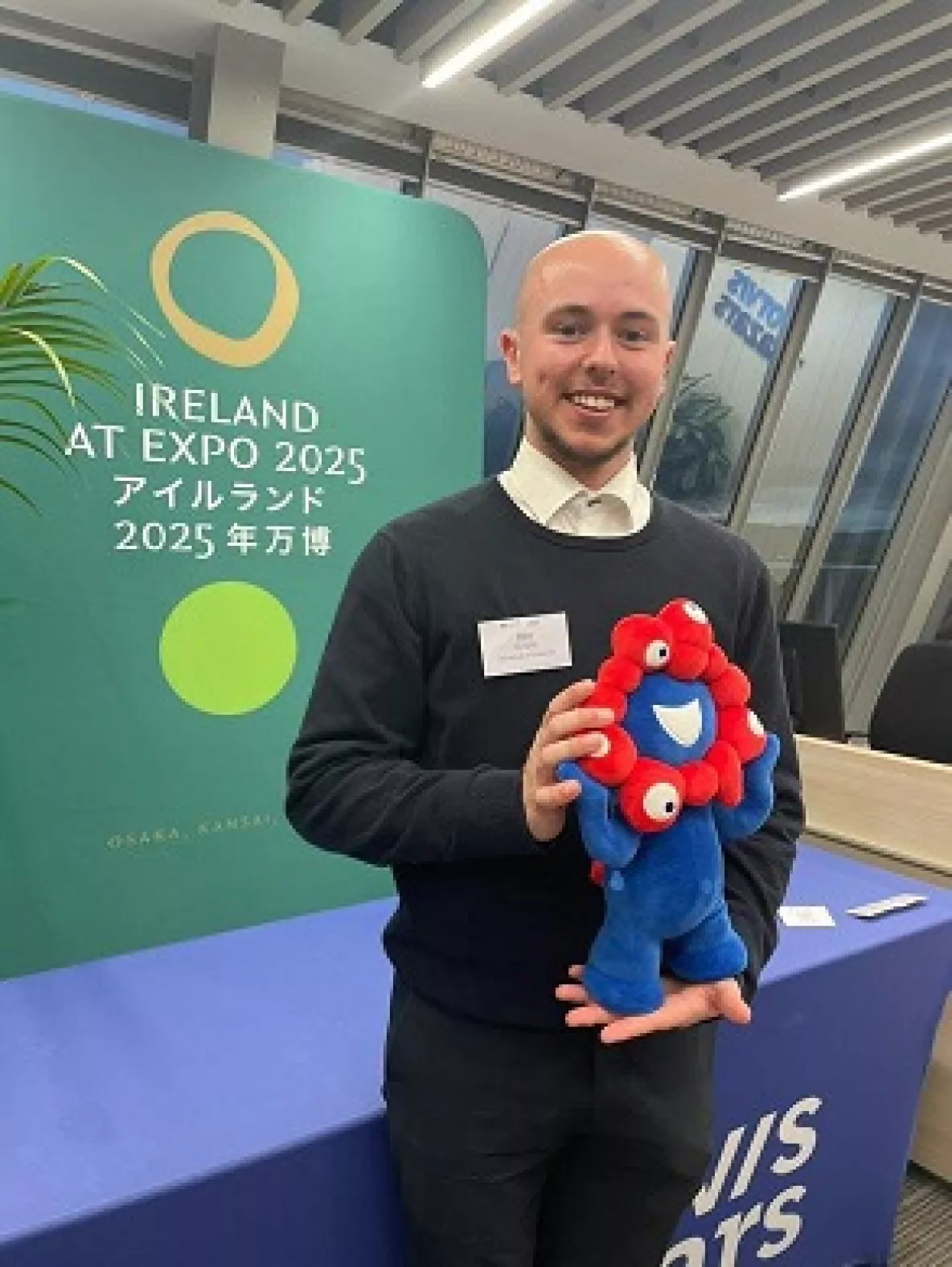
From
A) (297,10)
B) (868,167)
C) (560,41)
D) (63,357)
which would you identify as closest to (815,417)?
(868,167)

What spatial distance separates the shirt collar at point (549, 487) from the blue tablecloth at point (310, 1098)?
80cm

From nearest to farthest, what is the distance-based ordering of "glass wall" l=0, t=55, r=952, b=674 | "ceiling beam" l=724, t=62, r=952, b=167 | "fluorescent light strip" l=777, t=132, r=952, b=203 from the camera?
"ceiling beam" l=724, t=62, r=952, b=167
"fluorescent light strip" l=777, t=132, r=952, b=203
"glass wall" l=0, t=55, r=952, b=674

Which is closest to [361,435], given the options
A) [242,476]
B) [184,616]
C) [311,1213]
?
[242,476]

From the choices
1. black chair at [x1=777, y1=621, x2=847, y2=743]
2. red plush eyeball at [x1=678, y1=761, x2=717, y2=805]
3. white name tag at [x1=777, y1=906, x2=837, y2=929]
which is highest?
red plush eyeball at [x1=678, y1=761, x2=717, y2=805]

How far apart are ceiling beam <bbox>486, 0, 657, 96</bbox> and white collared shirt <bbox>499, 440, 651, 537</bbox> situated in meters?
3.34

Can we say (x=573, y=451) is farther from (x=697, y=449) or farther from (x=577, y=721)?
(x=697, y=449)

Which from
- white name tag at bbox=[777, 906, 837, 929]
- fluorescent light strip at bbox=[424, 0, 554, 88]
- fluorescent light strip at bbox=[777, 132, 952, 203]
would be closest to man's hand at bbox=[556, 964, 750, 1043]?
white name tag at bbox=[777, 906, 837, 929]

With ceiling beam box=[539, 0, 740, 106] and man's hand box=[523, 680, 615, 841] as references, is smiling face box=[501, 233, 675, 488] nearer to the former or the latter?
man's hand box=[523, 680, 615, 841]

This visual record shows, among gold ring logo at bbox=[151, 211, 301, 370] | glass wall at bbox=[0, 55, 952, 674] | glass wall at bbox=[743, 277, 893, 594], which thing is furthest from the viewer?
glass wall at bbox=[743, 277, 893, 594]

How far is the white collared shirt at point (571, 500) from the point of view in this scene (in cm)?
107

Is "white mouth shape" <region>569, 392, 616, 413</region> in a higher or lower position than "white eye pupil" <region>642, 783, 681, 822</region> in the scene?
higher

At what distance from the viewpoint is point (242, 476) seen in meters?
2.15

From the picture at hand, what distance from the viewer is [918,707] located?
344 cm

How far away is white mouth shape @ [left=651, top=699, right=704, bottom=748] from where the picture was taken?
2.85 feet
